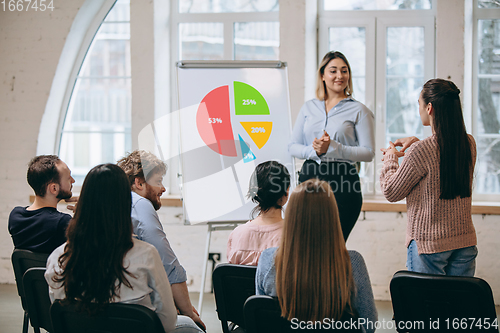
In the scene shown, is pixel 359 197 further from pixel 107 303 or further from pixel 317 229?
pixel 107 303

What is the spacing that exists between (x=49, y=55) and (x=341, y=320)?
11.1 ft

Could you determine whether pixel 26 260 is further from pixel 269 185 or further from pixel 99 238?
pixel 269 185

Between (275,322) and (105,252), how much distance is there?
54 cm

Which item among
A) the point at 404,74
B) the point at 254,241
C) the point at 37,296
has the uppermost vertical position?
the point at 404,74

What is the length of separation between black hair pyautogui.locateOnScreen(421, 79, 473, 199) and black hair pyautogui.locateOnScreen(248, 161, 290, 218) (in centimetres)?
64

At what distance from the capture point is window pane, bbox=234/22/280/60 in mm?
3639

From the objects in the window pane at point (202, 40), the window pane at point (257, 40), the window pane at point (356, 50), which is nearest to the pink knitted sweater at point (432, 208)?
the window pane at point (356, 50)

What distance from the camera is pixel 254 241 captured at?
5.64 feet

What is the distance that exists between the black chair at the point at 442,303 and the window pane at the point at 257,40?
2.62 meters

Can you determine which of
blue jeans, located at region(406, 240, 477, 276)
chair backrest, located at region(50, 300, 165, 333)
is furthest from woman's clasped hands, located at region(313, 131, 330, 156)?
chair backrest, located at region(50, 300, 165, 333)

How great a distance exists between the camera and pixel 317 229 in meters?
1.19

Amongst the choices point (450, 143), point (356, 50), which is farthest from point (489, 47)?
point (450, 143)

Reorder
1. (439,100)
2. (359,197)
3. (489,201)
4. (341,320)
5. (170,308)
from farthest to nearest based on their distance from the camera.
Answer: (489,201) → (359,197) → (439,100) → (170,308) → (341,320)

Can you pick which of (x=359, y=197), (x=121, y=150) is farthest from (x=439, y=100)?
(x=121, y=150)
